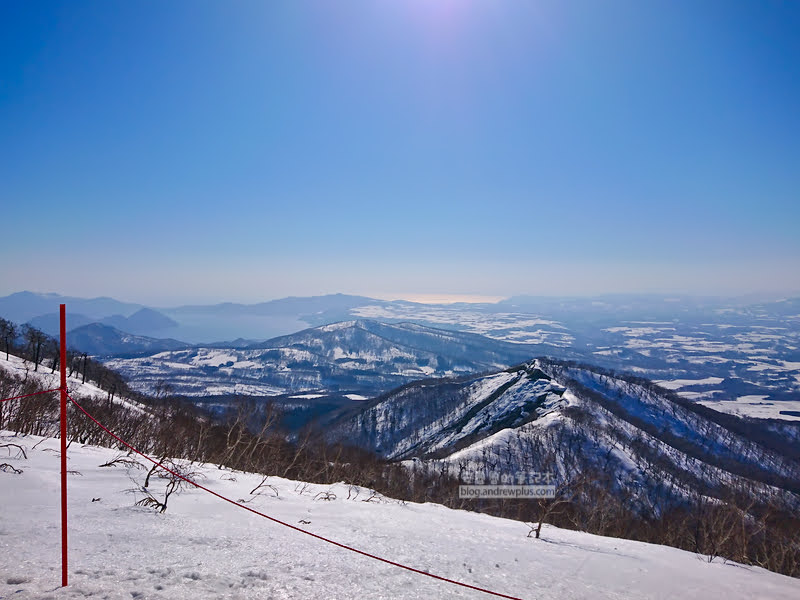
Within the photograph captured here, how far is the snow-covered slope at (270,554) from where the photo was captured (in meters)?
4.73

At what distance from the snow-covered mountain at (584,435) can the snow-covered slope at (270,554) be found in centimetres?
5188

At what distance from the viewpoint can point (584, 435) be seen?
93.3m

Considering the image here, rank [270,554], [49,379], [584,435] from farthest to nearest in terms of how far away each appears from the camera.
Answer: [584,435] → [49,379] → [270,554]

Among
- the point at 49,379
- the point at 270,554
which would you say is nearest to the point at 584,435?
the point at 49,379

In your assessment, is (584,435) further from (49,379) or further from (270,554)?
(270,554)

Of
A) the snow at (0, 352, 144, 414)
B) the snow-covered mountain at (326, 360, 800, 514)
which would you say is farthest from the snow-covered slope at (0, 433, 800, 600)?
the snow-covered mountain at (326, 360, 800, 514)

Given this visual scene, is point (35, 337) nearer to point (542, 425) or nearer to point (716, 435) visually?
point (542, 425)

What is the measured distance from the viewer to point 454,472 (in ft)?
242

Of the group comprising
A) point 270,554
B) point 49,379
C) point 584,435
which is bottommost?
point 584,435

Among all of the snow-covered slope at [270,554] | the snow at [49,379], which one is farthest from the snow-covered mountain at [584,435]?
the snow-covered slope at [270,554]

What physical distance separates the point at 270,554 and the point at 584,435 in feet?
Result: 335

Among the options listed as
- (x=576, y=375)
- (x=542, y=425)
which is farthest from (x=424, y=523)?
(x=576, y=375)

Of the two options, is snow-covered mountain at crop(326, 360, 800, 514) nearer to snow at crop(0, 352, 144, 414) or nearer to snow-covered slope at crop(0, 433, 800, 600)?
snow at crop(0, 352, 144, 414)

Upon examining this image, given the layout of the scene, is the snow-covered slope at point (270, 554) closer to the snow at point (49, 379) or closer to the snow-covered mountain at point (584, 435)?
the snow at point (49, 379)
